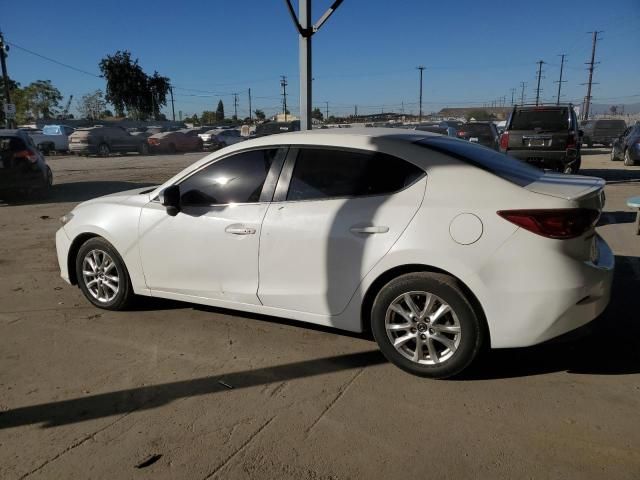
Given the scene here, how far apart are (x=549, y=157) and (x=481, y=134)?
4682 mm

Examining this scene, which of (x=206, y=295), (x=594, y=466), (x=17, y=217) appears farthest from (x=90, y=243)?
(x=17, y=217)

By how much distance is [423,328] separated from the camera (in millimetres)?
3414

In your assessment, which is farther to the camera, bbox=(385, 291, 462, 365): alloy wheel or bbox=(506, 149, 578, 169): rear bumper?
bbox=(506, 149, 578, 169): rear bumper

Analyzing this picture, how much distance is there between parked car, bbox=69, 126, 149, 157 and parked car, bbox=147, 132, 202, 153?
1.46m

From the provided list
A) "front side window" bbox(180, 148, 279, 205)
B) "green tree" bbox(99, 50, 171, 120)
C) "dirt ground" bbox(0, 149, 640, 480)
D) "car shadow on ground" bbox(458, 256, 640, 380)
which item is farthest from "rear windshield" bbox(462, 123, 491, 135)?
"green tree" bbox(99, 50, 171, 120)

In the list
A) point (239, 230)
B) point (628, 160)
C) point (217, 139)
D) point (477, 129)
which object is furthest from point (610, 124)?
point (239, 230)

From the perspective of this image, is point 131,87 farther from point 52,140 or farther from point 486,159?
point 486,159

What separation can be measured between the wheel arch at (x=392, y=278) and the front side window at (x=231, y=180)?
1.12 metres

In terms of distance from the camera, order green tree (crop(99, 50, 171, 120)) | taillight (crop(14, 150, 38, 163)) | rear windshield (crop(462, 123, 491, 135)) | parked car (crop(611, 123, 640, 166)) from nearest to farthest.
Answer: taillight (crop(14, 150, 38, 163)) < rear windshield (crop(462, 123, 491, 135)) < parked car (crop(611, 123, 640, 166)) < green tree (crop(99, 50, 171, 120))

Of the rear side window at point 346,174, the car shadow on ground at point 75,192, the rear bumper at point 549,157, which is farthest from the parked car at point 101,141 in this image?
the rear side window at point 346,174

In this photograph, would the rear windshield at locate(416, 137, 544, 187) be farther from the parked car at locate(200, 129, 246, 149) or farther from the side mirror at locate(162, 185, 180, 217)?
the parked car at locate(200, 129, 246, 149)

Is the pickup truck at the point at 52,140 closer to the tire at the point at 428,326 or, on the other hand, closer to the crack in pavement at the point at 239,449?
the tire at the point at 428,326

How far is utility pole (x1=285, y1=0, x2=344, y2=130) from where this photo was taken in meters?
7.61

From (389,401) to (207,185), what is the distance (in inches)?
86.1
